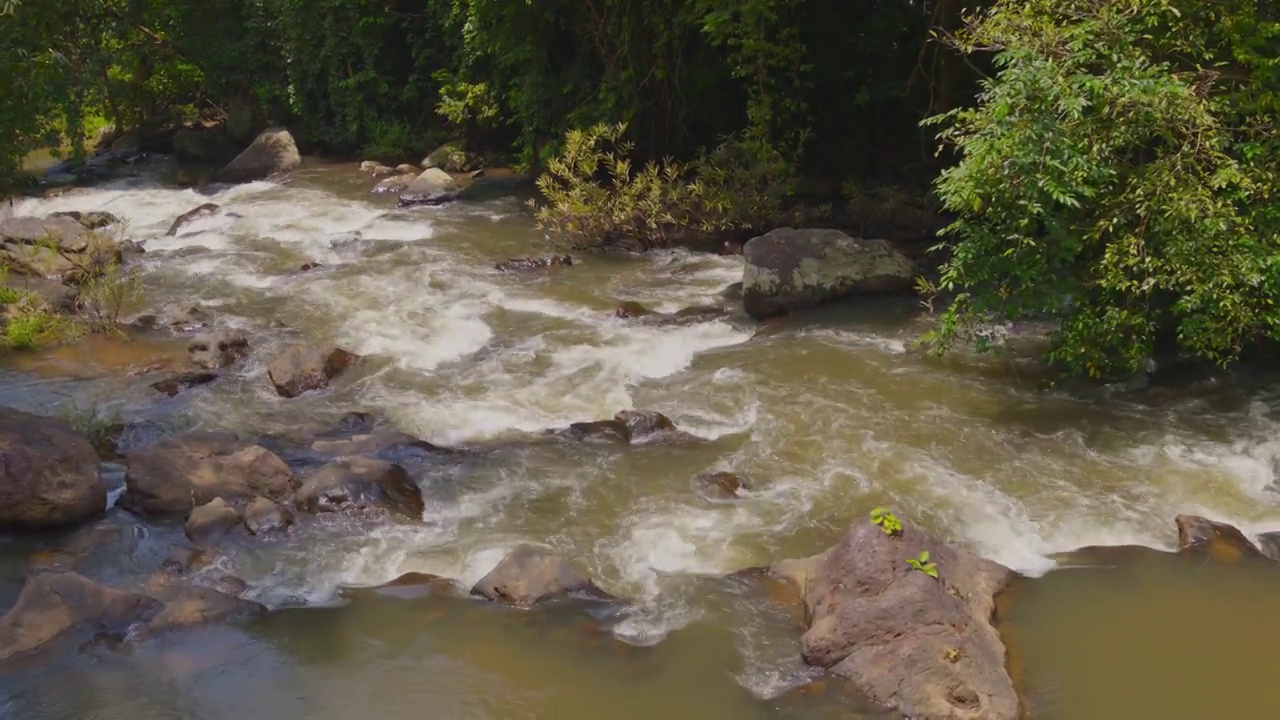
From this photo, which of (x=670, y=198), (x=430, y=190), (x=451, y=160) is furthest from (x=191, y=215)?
(x=670, y=198)

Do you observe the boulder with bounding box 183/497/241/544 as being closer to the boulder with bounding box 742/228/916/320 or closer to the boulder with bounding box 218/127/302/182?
the boulder with bounding box 742/228/916/320

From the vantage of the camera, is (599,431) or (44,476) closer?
(44,476)

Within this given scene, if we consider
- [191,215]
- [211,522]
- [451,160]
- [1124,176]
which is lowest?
[211,522]

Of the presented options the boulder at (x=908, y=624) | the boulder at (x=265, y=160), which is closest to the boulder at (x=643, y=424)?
the boulder at (x=908, y=624)

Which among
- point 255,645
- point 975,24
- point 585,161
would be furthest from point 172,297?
point 975,24

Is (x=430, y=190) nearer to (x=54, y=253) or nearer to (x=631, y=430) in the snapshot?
(x=54, y=253)

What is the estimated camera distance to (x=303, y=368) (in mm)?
10211

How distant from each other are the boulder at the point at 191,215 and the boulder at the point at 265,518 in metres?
9.56

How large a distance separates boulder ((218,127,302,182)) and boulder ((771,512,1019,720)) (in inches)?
621

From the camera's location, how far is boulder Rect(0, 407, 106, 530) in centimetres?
745

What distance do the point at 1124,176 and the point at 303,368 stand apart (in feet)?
23.3

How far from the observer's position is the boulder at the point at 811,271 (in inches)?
455

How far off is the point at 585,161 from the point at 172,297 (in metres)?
5.23

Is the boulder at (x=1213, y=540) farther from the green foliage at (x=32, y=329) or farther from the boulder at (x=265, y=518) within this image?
the green foliage at (x=32, y=329)
